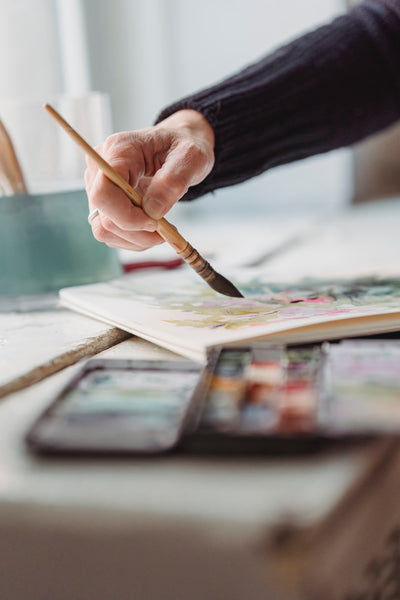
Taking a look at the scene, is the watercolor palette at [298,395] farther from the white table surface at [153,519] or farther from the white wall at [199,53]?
the white wall at [199,53]

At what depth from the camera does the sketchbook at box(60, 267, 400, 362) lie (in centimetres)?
45

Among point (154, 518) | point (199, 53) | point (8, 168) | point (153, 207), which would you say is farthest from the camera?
point (199, 53)

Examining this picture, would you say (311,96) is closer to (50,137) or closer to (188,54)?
(50,137)

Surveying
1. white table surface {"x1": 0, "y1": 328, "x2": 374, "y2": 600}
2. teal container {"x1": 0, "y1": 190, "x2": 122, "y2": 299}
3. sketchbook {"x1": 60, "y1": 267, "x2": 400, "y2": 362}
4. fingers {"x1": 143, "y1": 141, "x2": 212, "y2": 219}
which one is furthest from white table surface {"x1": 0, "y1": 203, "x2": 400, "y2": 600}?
teal container {"x1": 0, "y1": 190, "x2": 122, "y2": 299}

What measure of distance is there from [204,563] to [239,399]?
0.10 m

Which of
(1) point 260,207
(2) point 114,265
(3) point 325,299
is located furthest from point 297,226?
(3) point 325,299

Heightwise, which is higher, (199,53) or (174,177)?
(199,53)

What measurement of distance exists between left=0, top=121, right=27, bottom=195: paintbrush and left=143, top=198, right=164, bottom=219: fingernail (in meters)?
0.19

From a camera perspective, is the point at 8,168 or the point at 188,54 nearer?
the point at 8,168

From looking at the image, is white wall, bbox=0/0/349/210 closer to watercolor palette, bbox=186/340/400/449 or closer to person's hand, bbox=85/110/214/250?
person's hand, bbox=85/110/214/250

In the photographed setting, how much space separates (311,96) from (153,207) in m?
0.38

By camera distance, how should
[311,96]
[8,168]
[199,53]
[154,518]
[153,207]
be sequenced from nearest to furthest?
[154,518], [153,207], [8,168], [311,96], [199,53]

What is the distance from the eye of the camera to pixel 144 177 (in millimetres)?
598

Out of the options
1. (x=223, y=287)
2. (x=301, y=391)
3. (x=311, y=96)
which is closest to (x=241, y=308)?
(x=223, y=287)
